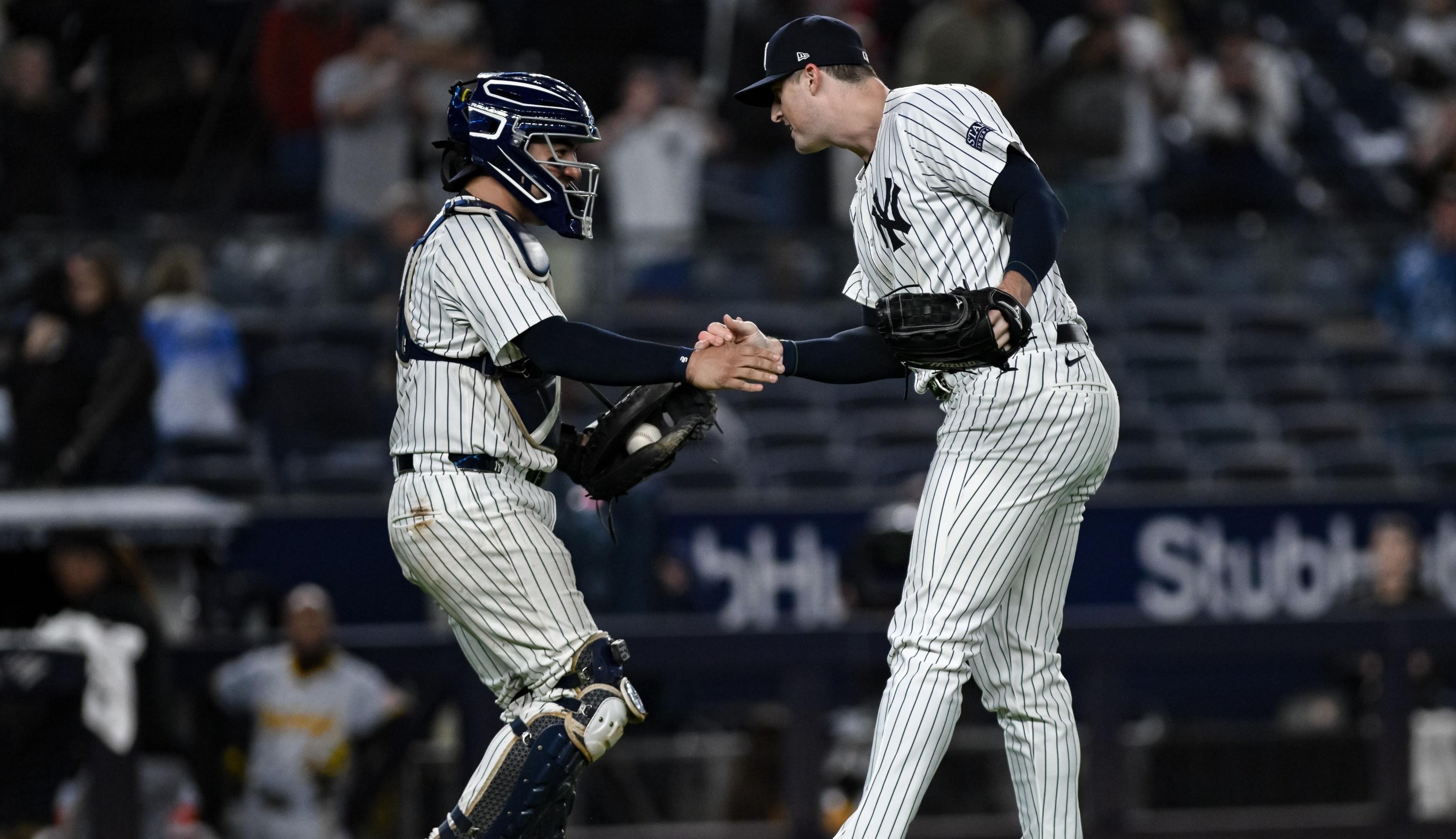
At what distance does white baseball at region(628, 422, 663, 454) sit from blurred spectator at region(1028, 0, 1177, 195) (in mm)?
7412

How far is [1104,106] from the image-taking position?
1219 centimetres

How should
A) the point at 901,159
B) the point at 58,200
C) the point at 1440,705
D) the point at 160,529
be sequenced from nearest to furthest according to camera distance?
the point at 901,159 < the point at 160,529 < the point at 1440,705 < the point at 58,200

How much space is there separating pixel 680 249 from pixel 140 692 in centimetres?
437

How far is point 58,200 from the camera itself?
37.0 ft

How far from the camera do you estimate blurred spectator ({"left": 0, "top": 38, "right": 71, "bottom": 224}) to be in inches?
439

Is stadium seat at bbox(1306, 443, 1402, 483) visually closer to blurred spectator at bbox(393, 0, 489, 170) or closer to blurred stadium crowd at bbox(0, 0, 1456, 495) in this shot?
blurred stadium crowd at bbox(0, 0, 1456, 495)

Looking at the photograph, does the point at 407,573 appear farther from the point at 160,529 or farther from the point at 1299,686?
the point at 1299,686

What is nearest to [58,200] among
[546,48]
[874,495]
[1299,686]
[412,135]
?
[412,135]

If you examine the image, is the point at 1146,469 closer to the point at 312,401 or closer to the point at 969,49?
the point at 969,49

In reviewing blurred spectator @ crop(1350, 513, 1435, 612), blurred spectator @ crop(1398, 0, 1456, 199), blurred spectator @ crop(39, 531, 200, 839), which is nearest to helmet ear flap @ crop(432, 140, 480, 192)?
blurred spectator @ crop(39, 531, 200, 839)

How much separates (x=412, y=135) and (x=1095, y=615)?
4443 millimetres

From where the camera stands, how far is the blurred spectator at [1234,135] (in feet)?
41.7

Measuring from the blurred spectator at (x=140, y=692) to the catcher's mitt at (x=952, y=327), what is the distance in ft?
13.7

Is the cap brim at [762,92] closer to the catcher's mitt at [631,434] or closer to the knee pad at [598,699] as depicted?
the catcher's mitt at [631,434]
